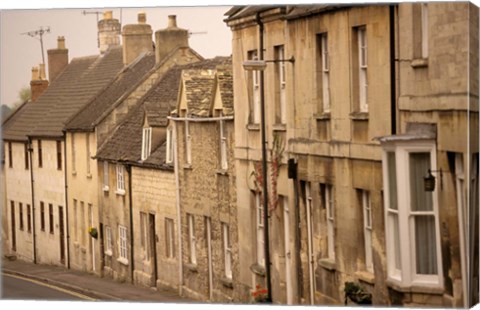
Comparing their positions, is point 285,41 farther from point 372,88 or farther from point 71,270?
point 71,270

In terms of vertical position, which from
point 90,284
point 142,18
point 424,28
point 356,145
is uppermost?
point 142,18

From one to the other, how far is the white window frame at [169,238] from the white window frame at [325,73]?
3.90 meters

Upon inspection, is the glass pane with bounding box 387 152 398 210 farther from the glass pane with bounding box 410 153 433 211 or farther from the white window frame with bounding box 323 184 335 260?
the white window frame with bounding box 323 184 335 260

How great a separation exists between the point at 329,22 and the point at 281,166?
245cm

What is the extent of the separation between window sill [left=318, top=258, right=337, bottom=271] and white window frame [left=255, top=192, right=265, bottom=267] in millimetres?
1215

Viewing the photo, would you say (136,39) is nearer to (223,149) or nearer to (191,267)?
(223,149)

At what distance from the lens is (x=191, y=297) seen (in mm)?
25938

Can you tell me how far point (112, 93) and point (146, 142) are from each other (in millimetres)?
1262

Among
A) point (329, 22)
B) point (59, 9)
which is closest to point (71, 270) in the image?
point (59, 9)

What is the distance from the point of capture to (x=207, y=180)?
26594mm

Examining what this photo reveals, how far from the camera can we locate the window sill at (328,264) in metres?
24.5

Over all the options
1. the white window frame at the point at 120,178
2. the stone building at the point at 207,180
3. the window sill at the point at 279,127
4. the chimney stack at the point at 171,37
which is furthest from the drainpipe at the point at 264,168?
the white window frame at the point at 120,178

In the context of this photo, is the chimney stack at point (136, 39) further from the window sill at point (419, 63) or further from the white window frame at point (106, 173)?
the window sill at point (419, 63)

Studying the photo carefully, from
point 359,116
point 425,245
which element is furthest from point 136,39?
point 425,245
